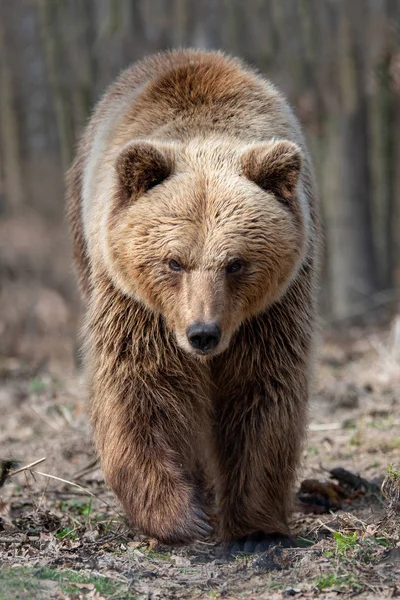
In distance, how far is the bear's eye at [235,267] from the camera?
4.88 meters

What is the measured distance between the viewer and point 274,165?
198 inches

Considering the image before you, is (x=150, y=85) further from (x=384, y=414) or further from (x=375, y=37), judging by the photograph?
(x=375, y=37)

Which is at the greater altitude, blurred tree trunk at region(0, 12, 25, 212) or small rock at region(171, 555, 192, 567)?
blurred tree trunk at region(0, 12, 25, 212)

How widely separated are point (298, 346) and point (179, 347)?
2.60 feet

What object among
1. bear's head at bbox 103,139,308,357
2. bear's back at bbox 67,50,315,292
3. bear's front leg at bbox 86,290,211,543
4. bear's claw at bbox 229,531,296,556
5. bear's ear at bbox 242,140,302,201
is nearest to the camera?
bear's head at bbox 103,139,308,357

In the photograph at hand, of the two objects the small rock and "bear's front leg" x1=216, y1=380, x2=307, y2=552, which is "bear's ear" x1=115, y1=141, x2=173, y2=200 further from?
the small rock

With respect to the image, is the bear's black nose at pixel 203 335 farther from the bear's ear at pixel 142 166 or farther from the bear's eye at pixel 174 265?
the bear's ear at pixel 142 166

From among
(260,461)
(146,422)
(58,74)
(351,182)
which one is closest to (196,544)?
(260,461)

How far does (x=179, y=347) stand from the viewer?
526cm

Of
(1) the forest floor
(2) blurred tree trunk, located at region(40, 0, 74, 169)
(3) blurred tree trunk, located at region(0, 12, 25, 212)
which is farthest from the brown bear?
(3) blurred tree trunk, located at region(0, 12, 25, 212)

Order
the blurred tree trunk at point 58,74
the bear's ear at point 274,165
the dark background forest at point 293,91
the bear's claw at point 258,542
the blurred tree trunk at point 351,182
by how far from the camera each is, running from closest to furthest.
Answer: the bear's ear at point 274,165 → the bear's claw at point 258,542 → the blurred tree trunk at point 58,74 → the dark background forest at point 293,91 → the blurred tree trunk at point 351,182

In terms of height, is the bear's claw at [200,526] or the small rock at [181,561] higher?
the bear's claw at [200,526]

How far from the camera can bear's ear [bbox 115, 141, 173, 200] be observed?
16.3ft

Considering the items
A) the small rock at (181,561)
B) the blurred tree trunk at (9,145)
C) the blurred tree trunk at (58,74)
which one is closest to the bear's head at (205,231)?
the small rock at (181,561)
